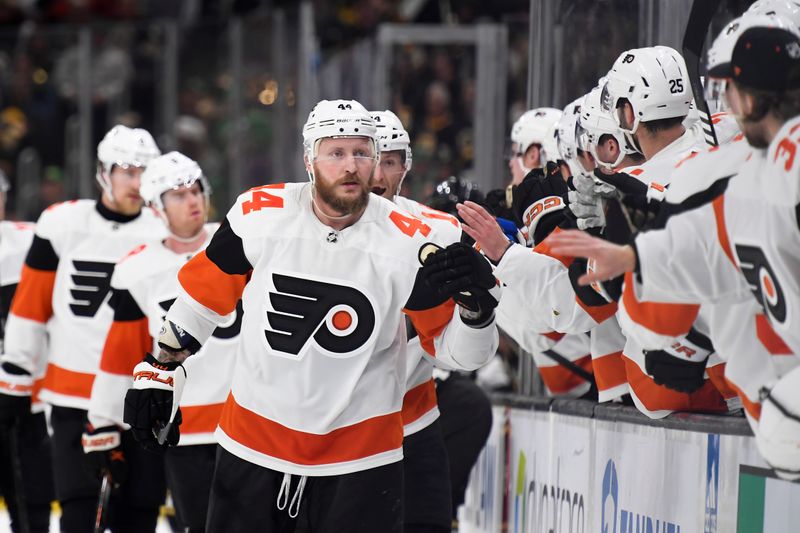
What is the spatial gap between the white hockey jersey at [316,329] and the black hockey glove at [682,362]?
56cm

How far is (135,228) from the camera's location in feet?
19.3

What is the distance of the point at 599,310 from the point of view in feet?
13.1

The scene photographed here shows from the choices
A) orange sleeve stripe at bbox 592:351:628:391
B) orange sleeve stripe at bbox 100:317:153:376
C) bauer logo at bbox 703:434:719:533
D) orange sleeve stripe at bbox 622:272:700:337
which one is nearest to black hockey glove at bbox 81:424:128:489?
orange sleeve stripe at bbox 100:317:153:376

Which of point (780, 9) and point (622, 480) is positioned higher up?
point (780, 9)

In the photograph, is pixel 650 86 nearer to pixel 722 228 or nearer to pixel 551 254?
pixel 551 254

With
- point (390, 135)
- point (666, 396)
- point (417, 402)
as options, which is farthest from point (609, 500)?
point (390, 135)

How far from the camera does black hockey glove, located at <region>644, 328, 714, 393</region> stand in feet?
10.3

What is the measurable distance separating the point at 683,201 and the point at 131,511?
10.1ft

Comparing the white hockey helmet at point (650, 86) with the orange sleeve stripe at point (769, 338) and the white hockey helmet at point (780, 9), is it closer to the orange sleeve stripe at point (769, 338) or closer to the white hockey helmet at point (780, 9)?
the white hockey helmet at point (780, 9)

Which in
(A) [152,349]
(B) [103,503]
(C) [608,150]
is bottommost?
(B) [103,503]

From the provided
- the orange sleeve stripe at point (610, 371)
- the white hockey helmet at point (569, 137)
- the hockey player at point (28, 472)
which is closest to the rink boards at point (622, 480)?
the orange sleeve stripe at point (610, 371)

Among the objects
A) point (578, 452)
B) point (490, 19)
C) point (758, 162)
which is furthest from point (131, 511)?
point (490, 19)

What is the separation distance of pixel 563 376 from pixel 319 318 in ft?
6.15

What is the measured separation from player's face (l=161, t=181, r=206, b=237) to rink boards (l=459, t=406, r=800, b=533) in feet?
4.53
